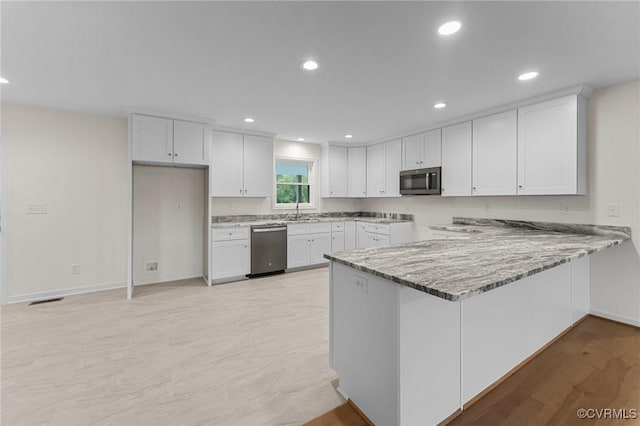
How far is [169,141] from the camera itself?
3.82m

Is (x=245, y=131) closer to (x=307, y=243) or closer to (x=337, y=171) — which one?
(x=337, y=171)

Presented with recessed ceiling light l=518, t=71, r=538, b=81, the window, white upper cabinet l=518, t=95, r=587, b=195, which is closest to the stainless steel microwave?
white upper cabinet l=518, t=95, r=587, b=195

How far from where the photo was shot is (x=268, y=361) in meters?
2.23

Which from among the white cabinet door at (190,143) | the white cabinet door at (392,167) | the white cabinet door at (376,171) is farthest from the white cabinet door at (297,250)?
the white cabinet door at (190,143)

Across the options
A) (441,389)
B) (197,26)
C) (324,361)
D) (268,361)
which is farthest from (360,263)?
(197,26)

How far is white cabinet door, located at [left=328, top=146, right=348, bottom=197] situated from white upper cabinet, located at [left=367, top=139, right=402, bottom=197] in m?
0.49

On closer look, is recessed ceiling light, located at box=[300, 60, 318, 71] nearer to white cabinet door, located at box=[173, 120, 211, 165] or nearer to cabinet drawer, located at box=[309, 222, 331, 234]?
white cabinet door, located at box=[173, 120, 211, 165]

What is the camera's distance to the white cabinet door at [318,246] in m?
5.15

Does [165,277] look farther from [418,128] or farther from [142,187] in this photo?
[418,128]

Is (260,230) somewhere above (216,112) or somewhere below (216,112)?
below

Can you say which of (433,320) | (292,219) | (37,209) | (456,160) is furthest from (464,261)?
(37,209)

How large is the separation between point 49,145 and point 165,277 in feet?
7.50

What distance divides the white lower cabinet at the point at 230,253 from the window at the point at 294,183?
1227 mm

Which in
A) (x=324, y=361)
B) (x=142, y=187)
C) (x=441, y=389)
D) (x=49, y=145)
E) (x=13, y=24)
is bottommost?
(x=324, y=361)
